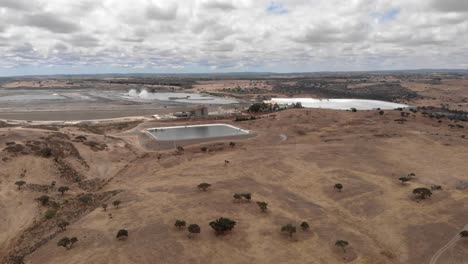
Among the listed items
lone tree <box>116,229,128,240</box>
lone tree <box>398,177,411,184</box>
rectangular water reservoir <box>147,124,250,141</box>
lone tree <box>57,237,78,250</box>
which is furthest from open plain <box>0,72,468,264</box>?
rectangular water reservoir <box>147,124,250,141</box>

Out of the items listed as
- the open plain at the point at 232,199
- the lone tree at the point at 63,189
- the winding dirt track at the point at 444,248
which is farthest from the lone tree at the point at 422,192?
the lone tree at the point at 63,189

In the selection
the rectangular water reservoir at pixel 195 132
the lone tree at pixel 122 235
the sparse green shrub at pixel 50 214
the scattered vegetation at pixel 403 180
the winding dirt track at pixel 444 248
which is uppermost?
the lone tree at pixel 122 235

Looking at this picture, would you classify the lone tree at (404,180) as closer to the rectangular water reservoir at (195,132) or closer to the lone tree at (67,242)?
the lone tree at (67,242)

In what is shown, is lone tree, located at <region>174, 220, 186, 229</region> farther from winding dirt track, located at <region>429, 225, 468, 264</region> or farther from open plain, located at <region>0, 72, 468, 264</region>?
winding dirt track, located at <region>429, 225, 468, 264</region>

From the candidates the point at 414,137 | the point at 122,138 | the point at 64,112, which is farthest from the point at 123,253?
the point at 64,112

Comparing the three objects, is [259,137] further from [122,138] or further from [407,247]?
[407,247]
